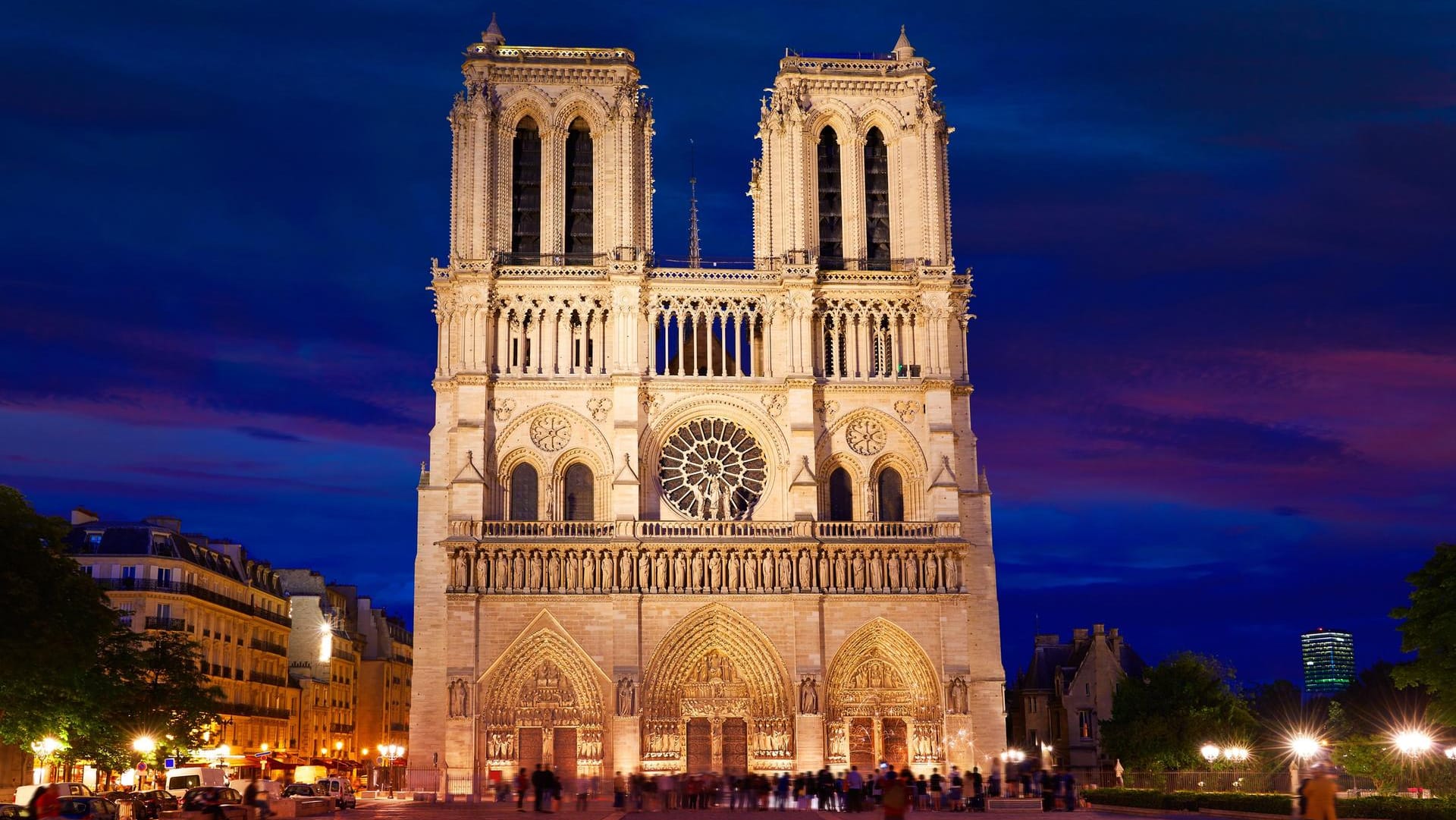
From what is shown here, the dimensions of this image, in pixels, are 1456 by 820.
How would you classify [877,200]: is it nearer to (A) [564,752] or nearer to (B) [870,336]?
(B) [870,336]

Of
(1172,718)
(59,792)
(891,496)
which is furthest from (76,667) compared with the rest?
(1172,718)

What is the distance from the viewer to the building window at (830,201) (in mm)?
54562

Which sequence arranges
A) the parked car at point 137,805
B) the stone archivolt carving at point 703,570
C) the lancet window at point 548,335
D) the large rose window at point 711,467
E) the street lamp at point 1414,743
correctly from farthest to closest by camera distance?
the large rose window at point 711,467, the lancet window at point 548,335, the stone archivolt carving at point 703,570, the street lamp at point 1414,743, the parked car at point 137,805

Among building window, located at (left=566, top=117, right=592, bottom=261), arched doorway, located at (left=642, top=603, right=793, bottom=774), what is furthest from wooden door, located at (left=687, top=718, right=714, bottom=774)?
building window, located at (left=566, top=117, right=592, bottom=261)

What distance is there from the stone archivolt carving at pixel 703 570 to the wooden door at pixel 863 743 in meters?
3.93

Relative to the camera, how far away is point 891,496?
2061 inches

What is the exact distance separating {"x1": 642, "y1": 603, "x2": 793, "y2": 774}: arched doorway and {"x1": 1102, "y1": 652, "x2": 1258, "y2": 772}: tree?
1473 cm

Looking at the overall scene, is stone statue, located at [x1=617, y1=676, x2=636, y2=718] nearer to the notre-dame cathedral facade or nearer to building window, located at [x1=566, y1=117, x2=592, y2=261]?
the notre-dame cathedral facade

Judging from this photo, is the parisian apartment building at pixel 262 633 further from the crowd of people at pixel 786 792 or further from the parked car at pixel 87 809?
the crowd of people at pixel 786 792

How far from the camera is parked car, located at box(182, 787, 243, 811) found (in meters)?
29.8

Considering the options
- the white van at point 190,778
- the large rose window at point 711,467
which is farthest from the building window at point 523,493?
the white van at point 190,778

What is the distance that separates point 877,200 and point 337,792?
2494cm

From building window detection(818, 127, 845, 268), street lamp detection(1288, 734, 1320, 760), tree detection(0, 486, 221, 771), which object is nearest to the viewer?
tree detection(0, 486, 221, 771)

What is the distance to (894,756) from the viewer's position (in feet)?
164
